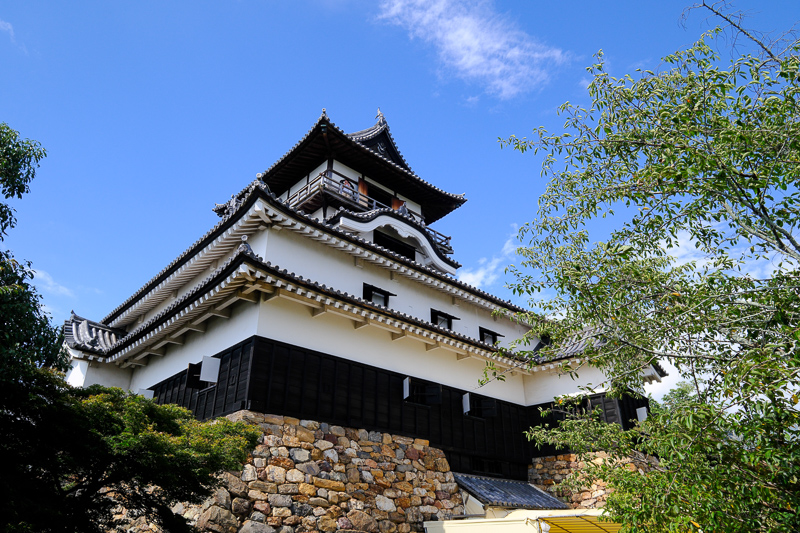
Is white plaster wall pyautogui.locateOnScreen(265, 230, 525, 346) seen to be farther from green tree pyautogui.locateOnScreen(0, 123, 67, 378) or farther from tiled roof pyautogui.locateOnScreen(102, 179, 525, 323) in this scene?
green tree pyautogui.locateOnScreen(0, 123, 67, 378)

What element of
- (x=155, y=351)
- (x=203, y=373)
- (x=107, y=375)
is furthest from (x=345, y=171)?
(x=203, y=373)

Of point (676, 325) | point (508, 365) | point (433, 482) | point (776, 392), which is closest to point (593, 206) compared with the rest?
point (676, 325)

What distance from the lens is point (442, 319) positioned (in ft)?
55.5

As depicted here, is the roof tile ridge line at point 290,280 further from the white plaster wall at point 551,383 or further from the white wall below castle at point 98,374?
the white plaster wall at point 551,383

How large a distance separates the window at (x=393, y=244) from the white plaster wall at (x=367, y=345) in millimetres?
4664

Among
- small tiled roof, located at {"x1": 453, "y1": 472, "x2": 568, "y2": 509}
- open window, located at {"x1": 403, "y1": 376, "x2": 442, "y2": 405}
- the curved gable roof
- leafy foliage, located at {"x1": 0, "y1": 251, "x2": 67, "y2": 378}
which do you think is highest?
the curved gable roof

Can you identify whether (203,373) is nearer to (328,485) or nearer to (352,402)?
(352,402)

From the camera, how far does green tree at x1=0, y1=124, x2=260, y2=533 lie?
5805 mm

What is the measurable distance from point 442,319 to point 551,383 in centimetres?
397

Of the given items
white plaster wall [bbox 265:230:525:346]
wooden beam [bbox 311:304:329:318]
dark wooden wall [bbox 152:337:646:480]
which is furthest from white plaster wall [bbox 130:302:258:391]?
white plaster wall [bbox 265:230:525:346]

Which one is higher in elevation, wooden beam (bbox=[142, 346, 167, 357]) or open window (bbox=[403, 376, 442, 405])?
wooden beam (bbox=[142, 346, 167, 357])

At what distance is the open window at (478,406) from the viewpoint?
47.9 feet

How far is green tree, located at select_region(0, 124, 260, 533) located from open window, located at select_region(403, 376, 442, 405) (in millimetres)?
6492

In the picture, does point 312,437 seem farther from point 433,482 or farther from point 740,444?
point 740,444
